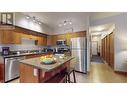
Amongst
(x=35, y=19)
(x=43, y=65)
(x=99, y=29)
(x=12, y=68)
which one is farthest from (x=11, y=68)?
(x=99, y=29)

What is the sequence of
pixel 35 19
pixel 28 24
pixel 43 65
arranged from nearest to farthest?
pixel 43 65 < pixel 35 19 < pixel 28 24

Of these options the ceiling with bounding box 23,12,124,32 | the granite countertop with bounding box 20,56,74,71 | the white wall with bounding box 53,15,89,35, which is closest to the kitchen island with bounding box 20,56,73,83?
the granite countertop with bounding box 20,56,74,71

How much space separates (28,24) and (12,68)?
81 centimetres

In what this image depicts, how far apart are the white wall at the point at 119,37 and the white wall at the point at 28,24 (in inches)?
31.2

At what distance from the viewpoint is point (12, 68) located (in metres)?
1.96

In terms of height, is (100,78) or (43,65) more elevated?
(43,65)

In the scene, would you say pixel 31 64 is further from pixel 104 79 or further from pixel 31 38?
pixel 104 79

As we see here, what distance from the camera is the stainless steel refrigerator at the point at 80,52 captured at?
1965 mm

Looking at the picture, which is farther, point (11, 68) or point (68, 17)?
point (11, 68)

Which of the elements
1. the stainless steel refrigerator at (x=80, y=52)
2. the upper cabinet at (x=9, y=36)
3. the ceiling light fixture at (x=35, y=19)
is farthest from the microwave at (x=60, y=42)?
the upper cabinet at (x=9, y=36)

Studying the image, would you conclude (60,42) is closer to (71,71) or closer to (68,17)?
(68,17)

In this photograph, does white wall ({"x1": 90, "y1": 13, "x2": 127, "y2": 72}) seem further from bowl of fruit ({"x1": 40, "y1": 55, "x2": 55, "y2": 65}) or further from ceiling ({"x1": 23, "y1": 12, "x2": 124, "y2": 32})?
bowl of fruit ({"x1": 40, "y1": 55, "x2": 55, "y2": 65})

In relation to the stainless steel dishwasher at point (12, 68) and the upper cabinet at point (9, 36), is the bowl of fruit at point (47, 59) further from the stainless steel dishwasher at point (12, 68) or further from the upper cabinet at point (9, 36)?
the upper cabinet at point (9, 36)
